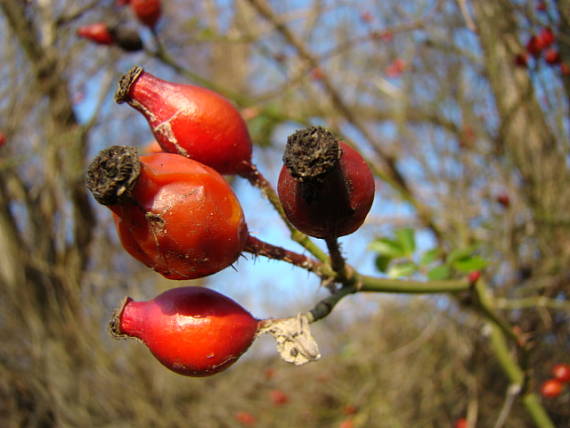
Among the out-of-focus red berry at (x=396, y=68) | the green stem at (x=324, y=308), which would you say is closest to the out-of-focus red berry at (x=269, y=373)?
the out-of-focus red berry at (x=396, y=68)

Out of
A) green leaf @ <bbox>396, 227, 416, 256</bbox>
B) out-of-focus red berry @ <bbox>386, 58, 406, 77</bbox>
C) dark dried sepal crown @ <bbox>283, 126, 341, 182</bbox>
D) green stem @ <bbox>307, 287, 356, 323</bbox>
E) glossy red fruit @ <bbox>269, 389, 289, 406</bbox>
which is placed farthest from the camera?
glossy red fruit @ <bbox>269, 389, 289, 406</bbox>

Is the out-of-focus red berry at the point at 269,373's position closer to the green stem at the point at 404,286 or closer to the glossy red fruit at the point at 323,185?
the green stem at the point at 404,286

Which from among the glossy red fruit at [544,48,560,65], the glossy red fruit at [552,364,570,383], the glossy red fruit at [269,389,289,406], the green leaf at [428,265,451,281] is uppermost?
the glossy red fruit at [544,48,560,65]

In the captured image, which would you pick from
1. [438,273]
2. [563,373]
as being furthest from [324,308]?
[563,373]

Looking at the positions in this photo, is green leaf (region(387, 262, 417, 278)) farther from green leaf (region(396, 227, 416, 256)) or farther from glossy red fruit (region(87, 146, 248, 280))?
glossy red fruit (region(87, 146, 248, 280))

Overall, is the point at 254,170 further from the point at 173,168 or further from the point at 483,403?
the point at 483,403

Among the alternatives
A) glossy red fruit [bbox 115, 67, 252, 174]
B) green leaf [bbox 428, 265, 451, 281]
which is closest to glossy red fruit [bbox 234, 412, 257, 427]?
green leaf [bbox 428, 265, 451, 281]

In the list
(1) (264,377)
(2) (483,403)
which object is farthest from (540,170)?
(1) (264,377)
